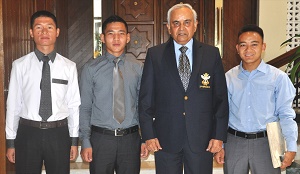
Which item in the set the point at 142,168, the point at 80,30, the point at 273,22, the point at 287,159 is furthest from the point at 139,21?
the point at 287,159

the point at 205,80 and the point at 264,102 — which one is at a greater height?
the point at 205,80

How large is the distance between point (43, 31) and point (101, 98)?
60 cm

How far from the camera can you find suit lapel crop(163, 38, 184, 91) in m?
2.44

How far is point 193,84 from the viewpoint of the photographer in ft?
7.98

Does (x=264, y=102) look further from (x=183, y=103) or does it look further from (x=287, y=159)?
(x=183, y=103)

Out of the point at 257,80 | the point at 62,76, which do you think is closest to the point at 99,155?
the point at 62,76

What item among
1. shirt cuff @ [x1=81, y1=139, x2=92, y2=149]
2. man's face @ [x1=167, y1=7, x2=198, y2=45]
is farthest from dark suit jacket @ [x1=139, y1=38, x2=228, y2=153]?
shirt cuff @ [x1=81, y1=139, x2=92, y2=149]

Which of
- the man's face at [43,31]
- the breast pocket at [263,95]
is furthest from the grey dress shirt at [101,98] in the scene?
the breast pocket at [263,95]

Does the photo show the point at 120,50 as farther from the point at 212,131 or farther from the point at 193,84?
the point at 212,131

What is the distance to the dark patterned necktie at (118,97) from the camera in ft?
8.60

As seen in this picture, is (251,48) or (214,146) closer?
(214,146)

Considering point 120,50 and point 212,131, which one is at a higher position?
point 120,50

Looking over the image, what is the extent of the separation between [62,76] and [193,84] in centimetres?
91

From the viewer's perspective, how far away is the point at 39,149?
2.53 m
